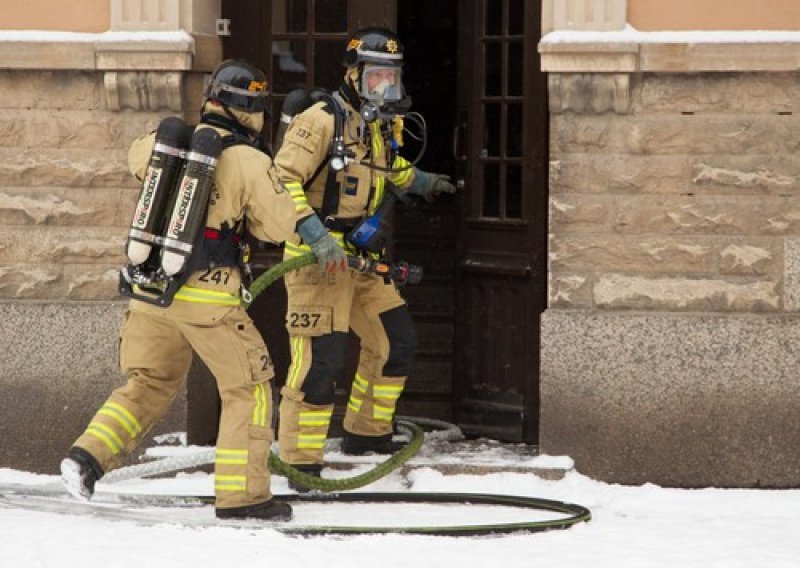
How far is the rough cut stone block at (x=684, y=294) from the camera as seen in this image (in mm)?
9195

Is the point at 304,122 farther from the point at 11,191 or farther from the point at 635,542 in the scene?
the point at 635,542

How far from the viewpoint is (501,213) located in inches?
397

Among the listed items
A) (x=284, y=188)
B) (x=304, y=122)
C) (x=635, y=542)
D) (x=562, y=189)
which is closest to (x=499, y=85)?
(x=562, y=189)

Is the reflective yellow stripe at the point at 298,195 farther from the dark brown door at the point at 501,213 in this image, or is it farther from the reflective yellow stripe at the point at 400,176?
the dark brown door at the point at 501,213

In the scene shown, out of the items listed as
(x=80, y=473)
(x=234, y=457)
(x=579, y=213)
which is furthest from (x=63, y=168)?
(x=579, y=213)

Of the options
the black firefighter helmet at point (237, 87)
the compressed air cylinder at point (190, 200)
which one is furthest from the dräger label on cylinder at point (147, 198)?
the black firefighter helmet at point (237, 87)

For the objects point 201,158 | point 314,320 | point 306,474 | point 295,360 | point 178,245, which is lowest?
point 306,474

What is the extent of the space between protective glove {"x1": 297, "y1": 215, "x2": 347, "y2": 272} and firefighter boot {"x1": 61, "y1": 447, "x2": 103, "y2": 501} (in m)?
1.32

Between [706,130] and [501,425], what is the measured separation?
6.56 ft

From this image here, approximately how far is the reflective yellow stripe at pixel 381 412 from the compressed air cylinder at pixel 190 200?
1900 millimetres

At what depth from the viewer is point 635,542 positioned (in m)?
8.00

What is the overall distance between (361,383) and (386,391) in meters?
0.15

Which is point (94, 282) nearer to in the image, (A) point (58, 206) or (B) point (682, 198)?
(A) point (58, 206)

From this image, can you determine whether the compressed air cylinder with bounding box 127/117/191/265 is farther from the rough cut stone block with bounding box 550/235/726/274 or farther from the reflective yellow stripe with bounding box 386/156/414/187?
the rough cut stone block with bounding box 550/235/726/274
